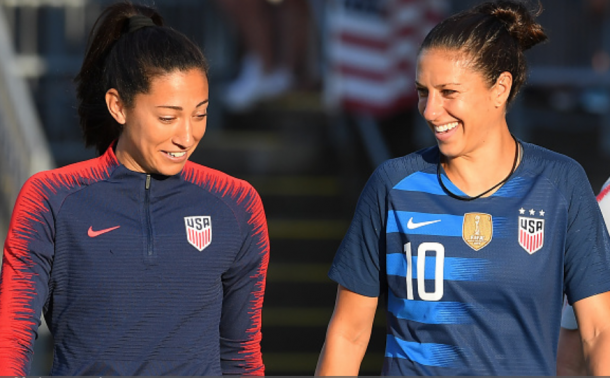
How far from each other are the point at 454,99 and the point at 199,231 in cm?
88

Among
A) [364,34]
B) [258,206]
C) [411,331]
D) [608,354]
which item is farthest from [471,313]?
[364,34]

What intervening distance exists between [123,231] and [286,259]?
5.43m

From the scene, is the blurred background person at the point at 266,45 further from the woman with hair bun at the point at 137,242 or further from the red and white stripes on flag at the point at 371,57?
the woman with hair bun at the point at 137,242

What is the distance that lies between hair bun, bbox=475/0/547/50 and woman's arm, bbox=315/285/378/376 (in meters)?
0.92

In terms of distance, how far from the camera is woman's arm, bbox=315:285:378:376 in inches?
141

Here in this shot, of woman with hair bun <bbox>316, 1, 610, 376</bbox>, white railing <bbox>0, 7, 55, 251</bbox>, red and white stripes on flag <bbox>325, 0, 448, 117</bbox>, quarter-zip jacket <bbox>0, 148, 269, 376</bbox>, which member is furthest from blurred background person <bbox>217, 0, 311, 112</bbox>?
woman with hair bun <bbox>316, 1, 610, 376</bbox>

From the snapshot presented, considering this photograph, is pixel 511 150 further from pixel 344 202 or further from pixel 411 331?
pixel 344 202

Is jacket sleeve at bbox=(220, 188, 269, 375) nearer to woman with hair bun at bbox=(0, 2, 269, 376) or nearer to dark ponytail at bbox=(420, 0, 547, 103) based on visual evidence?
woman with hair bun at bbox=(0, 2, 269, 376)

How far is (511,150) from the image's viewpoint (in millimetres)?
3547

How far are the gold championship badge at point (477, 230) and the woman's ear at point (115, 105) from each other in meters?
1.10

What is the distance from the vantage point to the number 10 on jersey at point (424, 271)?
11.2ft

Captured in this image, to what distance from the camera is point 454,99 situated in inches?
133

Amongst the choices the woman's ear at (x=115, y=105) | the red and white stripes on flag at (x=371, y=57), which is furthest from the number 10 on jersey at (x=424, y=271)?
the red and white stripes on flag at (x=371, y=57)

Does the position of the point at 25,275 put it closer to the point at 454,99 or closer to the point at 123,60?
the point at 123,60
